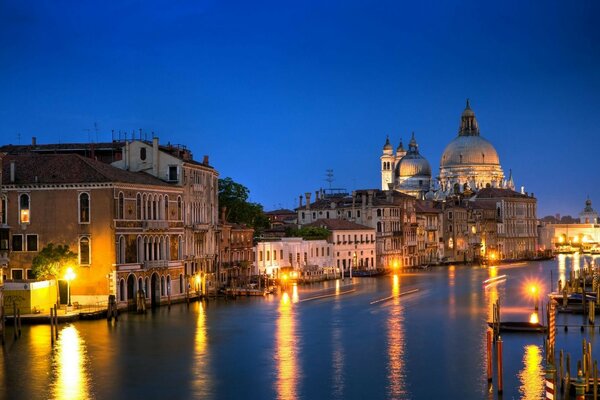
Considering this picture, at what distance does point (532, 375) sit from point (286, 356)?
6.23 metres

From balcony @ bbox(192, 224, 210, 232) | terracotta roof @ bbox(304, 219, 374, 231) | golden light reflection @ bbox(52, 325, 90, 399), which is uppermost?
terracotta roof @ bbox(304, 219, 374, 231)

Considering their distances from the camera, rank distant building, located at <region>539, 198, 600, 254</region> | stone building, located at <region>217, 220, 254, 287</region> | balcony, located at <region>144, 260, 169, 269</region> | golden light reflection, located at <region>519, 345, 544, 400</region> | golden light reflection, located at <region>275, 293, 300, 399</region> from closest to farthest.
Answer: golden light reflection, located at <region>519, 345, 544, 400</region>
golden light reflection, located at <region>275, 293, 300, 399</region>
balcony, located at <region>144, 260, 169, 269</region>
stone building, located at <region>217, 220, 254, 287</region>
distant building, located at <region>539, 198, 600, 254</region>

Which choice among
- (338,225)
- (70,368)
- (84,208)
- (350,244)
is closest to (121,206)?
(84,208)

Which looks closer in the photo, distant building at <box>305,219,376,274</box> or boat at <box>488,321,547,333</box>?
boat at <box>488,321,547,333</box>

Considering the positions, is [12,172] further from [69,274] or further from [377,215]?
[377,215]

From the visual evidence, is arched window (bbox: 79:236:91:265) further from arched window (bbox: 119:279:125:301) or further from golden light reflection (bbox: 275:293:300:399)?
golden light reflection (bbox: 275:293:300:399)

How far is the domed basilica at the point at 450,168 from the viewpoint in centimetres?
11225

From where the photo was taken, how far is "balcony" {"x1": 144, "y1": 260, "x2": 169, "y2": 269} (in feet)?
127

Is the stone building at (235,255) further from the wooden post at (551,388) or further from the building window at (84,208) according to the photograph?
the wooden post at (551,388)

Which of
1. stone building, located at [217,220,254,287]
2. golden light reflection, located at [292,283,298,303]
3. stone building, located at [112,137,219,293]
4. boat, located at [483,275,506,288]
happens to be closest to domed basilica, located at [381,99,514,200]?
boat, located at [483,275,506,288]

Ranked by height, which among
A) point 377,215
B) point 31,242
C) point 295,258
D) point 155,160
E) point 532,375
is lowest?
point 532,375

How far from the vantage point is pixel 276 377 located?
2483cm

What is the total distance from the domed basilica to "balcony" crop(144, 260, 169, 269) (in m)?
72.5

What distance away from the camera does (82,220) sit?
37.1m
